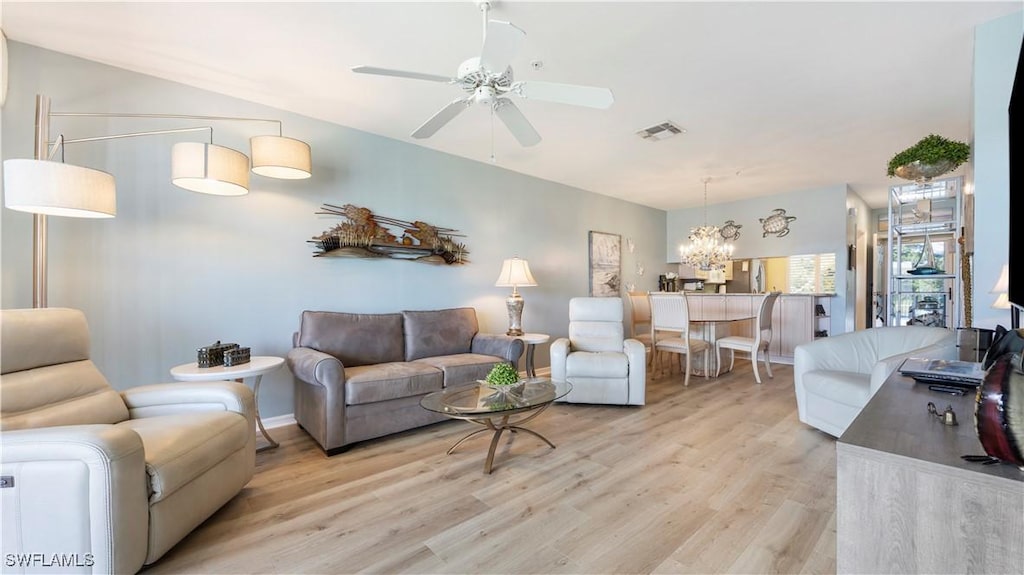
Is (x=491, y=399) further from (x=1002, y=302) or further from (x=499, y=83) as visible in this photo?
(x=1002, y=302)

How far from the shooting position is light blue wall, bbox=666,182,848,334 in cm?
542

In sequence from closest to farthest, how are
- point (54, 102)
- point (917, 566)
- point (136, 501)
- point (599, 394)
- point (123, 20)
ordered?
point (917, 566)
point (136, 501)
point (123, 20)
point (54, 102)
point (599, 394)

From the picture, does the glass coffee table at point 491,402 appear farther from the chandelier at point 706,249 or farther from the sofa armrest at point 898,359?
the chandelier at point 706,249

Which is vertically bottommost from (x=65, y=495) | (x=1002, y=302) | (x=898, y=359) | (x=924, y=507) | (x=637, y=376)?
(x=637, y=376)

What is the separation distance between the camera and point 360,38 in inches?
88.6

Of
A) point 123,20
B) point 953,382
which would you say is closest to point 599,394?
point 953,382

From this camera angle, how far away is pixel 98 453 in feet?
4.23

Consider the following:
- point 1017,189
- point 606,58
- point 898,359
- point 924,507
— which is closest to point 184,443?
point 924,507

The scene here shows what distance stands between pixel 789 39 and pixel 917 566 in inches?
103

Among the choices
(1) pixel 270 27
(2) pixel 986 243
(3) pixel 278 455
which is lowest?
(3) pixel 278 455

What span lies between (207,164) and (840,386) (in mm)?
4235

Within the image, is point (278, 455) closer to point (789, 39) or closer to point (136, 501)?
point (136, 501)

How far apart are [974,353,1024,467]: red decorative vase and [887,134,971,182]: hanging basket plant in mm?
2639

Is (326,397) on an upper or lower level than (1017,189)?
lower
